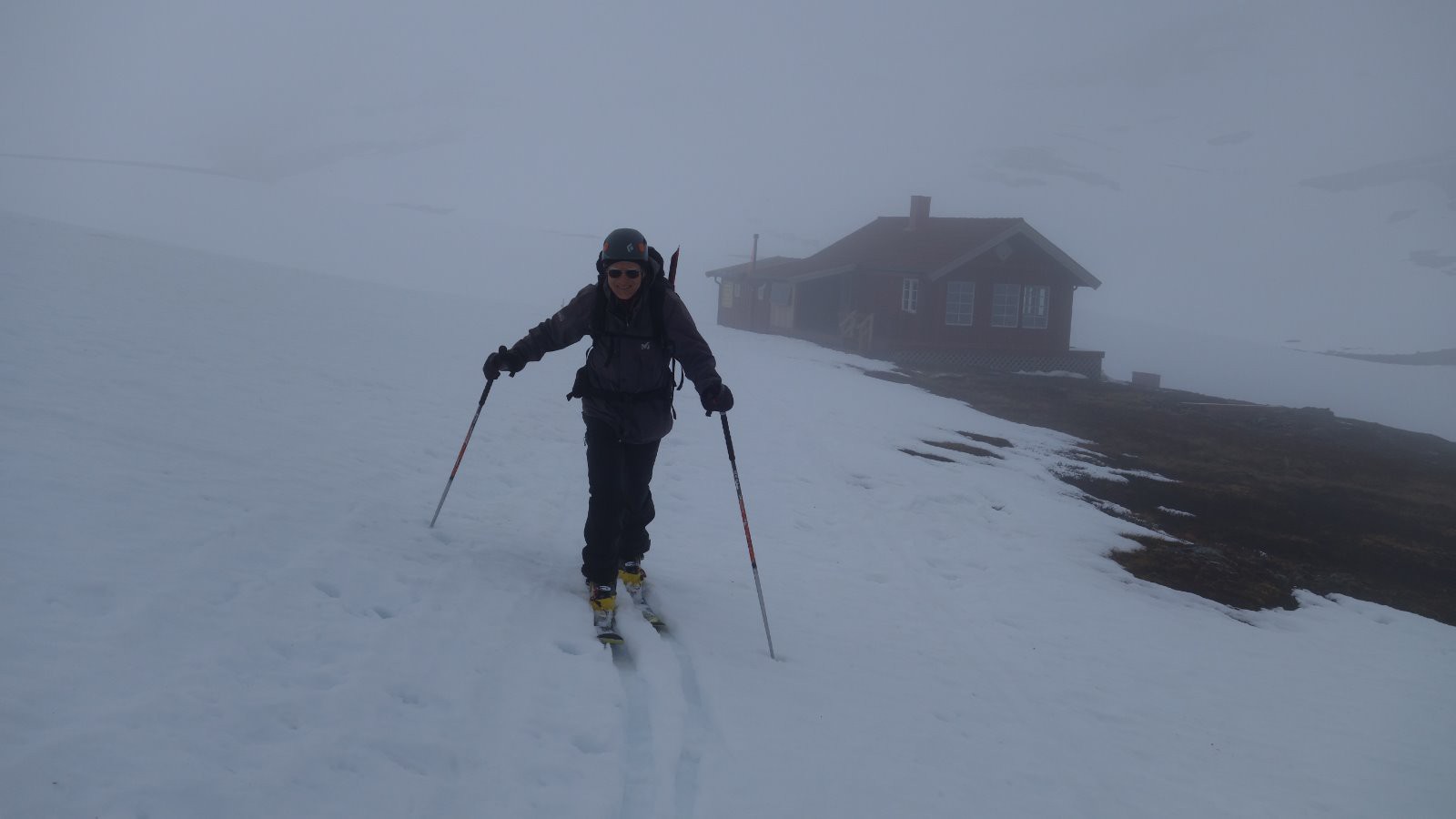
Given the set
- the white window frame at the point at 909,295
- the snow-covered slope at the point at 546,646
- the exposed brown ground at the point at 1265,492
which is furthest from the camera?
the white window frame at the point at 909,295

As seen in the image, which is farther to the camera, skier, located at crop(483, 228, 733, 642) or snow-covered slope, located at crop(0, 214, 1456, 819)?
skier, located at crop(483, 228, 733, 642)

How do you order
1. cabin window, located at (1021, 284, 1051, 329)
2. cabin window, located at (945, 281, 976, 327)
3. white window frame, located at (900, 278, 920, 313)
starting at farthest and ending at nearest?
white window frame, located at (900, 278, 920, 313)
cabin window, located at (1021, 284, 1051, 329)
cabin window, located at (945, 281, 976, 327)

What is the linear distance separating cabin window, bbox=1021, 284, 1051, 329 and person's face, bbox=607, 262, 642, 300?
2890 cm

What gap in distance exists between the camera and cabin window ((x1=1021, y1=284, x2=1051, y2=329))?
31.4 metres

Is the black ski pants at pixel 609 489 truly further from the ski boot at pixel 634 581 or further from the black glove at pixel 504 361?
the black glove at pixel 504 361

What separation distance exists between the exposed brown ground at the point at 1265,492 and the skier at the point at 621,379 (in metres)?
5.90

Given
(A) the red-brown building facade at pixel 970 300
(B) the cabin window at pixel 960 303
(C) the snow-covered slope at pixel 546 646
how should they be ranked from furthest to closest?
(B) the cabin window at pixel 960 303 → (A) the red-brown building facade at pixel 970 300 → (C) the snow-covered slope at pixel 546 646

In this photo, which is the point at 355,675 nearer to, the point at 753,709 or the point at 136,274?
the point at 753,709

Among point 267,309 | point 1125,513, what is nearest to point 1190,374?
point 1125,513

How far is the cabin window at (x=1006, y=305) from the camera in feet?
103

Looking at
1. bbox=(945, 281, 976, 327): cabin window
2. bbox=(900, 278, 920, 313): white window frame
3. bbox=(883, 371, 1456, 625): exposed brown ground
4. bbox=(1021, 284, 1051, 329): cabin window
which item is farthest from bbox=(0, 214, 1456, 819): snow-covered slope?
bbox=(1021, 284, 1051, 329): cabin window

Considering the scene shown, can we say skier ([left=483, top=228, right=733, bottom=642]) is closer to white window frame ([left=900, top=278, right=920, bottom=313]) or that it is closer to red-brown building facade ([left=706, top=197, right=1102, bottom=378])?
red-brown building facade ([left=706, top=197, right=1102, bottom=378])

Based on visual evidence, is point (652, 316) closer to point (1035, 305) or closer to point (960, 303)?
point (960, 303)

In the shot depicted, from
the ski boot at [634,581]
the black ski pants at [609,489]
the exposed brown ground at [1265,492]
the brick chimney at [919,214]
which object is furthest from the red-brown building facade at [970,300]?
the black ski pants at [609,489]
